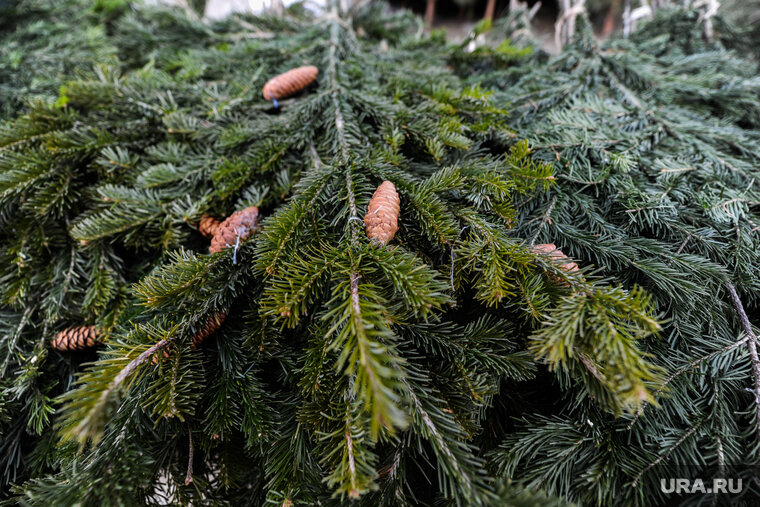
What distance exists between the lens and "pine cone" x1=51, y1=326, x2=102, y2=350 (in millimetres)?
705

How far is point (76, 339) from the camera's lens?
2.33 ft

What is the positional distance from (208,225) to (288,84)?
0.46 m

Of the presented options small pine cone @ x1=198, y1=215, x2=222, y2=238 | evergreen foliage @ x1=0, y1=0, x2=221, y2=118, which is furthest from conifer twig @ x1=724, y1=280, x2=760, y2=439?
evergreen foliage @ x1=0, y1=0, x2=221, y2=118

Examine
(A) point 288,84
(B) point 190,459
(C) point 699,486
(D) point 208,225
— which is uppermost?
(A) point 288,84

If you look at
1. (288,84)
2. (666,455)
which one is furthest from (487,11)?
(666,455)

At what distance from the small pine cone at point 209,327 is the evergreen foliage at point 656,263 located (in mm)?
517

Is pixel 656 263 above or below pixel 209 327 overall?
above

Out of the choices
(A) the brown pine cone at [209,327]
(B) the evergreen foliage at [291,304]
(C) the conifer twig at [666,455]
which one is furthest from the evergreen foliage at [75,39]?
(C) the conifer twig at [666,455]

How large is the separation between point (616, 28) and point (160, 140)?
304 cm

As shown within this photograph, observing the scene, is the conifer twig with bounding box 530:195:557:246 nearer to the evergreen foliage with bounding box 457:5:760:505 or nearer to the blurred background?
the evergreen foliage with bounding box 457:5:760:505

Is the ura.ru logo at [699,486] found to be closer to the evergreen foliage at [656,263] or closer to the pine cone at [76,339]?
the evergreen foliage at [656,263]

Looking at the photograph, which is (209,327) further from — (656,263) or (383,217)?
(656,263)

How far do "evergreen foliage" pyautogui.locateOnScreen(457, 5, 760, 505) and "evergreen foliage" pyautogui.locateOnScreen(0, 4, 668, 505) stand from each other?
0.03 meters

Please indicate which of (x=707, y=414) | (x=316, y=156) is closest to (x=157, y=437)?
(x=316, y=156)
